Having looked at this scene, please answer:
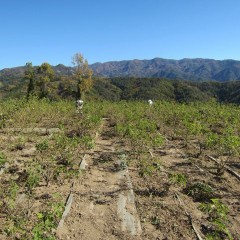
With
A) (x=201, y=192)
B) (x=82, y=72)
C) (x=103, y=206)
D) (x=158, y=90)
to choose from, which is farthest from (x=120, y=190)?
(x=158, y=90)

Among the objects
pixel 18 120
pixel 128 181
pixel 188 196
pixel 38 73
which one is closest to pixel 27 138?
pixel 18 120

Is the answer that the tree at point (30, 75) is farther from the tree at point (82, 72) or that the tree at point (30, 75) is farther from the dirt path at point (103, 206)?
the dirt path at point (103, 206)

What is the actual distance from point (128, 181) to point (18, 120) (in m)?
8.79

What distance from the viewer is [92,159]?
9820mm

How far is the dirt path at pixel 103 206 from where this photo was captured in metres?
5.29

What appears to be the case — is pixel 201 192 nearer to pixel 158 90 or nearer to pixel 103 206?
Answer: pixel 103 206

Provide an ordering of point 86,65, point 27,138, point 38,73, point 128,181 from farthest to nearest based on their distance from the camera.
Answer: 1. point 38,73
2. point 86,65
3. point 27,138
4. point 128,181

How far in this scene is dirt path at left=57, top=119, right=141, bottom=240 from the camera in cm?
529

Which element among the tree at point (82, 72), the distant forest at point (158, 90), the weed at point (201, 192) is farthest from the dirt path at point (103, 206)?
the distant forest at point (158, 90)

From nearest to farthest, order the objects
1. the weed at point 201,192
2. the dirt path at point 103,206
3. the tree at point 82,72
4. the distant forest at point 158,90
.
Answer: the dirt path at point 103,206
the weed at point 201,192
the tree at point 82,72
the distant forest at point 158,90

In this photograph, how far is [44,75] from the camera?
4934cm

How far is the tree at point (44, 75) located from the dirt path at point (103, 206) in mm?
40717

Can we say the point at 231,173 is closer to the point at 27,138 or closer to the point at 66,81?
the point at 27,138

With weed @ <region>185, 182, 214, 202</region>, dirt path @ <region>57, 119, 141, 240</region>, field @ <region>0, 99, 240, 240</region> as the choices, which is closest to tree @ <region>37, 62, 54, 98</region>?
field @ <region>0, 99, 240, 240</region>
